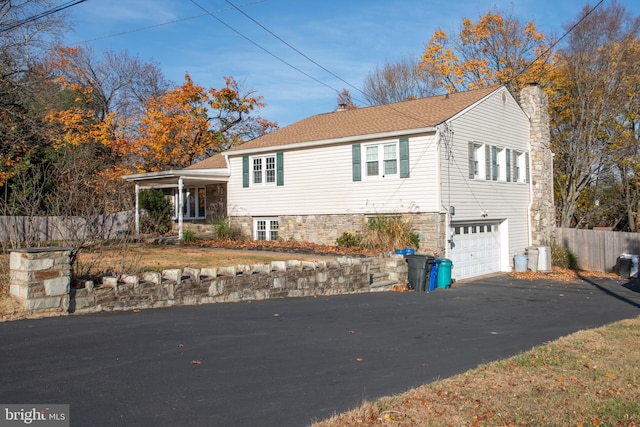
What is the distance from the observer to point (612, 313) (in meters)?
13.0

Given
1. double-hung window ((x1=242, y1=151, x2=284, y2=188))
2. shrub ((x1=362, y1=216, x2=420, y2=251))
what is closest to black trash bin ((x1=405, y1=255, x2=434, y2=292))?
shrub ((x1=362, y1=216, x2=420, y2=251))

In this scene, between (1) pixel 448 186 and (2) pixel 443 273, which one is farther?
(1) pixel 448 186

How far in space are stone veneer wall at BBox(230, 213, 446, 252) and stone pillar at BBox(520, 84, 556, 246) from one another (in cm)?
781

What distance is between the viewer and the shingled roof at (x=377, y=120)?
20359 millimetres

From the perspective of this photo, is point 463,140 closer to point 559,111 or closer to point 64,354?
point 559,111

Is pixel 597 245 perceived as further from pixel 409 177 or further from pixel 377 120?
pixel 377 120

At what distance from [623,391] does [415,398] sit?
2.34m

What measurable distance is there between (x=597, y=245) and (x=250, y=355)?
22516mm

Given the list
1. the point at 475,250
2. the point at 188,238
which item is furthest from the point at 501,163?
the point at 188,238

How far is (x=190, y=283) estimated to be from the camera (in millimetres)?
11383

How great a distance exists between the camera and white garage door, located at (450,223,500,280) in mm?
20266

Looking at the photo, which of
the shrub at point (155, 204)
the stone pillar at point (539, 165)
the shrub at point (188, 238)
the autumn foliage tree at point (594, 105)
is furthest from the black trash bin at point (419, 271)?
the autumn foliage tree at point (594, 105)

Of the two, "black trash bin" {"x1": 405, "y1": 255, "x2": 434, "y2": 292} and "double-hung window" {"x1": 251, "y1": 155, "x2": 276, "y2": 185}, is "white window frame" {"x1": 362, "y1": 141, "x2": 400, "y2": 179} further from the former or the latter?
"double-hung window" {"x1": 251, "y1": 155, "x2": 276, "y2": 185}

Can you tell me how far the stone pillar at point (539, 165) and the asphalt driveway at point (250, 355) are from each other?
12.2 m
